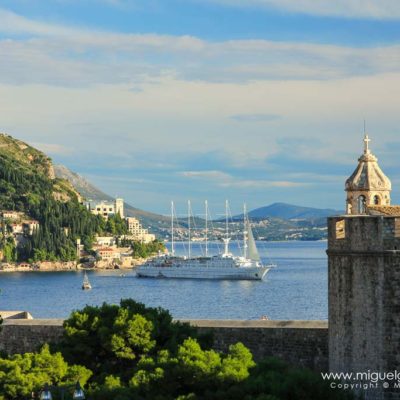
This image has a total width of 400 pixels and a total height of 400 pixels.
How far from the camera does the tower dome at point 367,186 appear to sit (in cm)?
1359

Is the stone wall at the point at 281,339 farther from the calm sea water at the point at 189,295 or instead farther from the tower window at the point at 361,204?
the calm sea water at the point at 189,295

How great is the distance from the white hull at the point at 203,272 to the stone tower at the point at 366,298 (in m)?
87.2

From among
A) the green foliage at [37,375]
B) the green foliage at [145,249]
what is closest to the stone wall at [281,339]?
the green foliage at [37,375]

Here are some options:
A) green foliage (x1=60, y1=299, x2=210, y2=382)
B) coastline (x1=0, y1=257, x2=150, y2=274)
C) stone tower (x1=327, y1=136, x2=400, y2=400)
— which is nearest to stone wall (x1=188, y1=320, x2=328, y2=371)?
green foliage (x1=60, y1=299, x2=210, y2=382)

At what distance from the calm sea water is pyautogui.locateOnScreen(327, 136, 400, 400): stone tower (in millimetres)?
40875

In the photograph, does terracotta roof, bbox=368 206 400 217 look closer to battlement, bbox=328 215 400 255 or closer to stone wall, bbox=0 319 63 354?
battlement, bbox=328 215 400 255

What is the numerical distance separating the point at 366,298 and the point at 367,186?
2.41 m

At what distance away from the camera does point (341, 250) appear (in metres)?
12.0

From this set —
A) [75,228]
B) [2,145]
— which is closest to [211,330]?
[75,228]

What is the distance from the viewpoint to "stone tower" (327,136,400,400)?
11445 mm

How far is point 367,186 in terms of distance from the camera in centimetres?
1356

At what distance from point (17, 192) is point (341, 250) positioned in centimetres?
14684

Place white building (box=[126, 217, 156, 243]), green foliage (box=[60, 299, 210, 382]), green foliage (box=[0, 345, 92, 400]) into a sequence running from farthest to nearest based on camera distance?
white building (box=[126, 217, 156, 243]), green foliage (box=[60, 299, 210, 382]), green foliage (box=[0, 345, 92, 400])

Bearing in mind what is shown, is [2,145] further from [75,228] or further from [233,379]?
[233,379]
